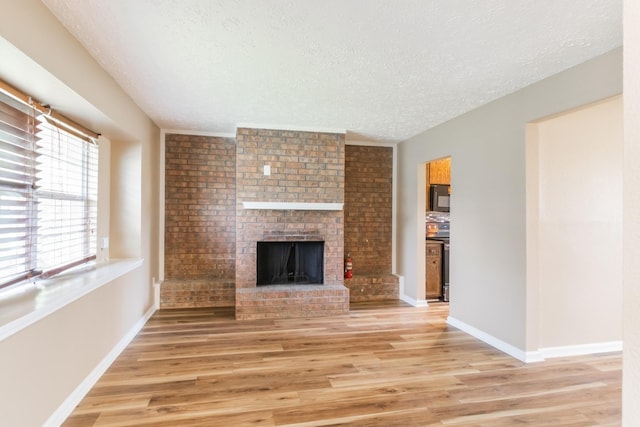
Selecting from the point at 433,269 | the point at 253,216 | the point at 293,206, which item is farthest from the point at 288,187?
the point at 433,269

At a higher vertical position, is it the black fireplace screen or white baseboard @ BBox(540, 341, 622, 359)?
the black fireplace screen

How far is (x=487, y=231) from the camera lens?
3.23 meters

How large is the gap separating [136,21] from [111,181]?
2007mm

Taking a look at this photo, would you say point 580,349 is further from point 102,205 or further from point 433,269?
point 102,205

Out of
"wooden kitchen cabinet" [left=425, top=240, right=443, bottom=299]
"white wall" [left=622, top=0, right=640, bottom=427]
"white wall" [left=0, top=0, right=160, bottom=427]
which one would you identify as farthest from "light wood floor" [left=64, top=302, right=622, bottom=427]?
"white wall" [left=622, top=0, right=640, bottom=427]

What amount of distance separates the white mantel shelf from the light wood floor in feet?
4.85

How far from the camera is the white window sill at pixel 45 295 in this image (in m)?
1.56

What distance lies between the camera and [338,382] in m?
2.42

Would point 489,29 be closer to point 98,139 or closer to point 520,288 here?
point 520,288

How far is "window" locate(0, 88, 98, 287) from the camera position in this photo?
73.7 inches

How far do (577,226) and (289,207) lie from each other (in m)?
3.03

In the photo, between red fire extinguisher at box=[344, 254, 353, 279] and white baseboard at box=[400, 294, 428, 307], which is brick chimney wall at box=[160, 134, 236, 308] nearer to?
red fire extinguisher at box=[344, 254, 353, 279]

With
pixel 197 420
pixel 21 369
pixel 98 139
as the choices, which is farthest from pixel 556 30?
pixel 98 139

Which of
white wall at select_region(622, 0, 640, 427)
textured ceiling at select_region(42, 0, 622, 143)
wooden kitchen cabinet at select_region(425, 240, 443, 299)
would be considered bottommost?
wooden kitchen cabinet at select_region(425, 240, 443, 299)
